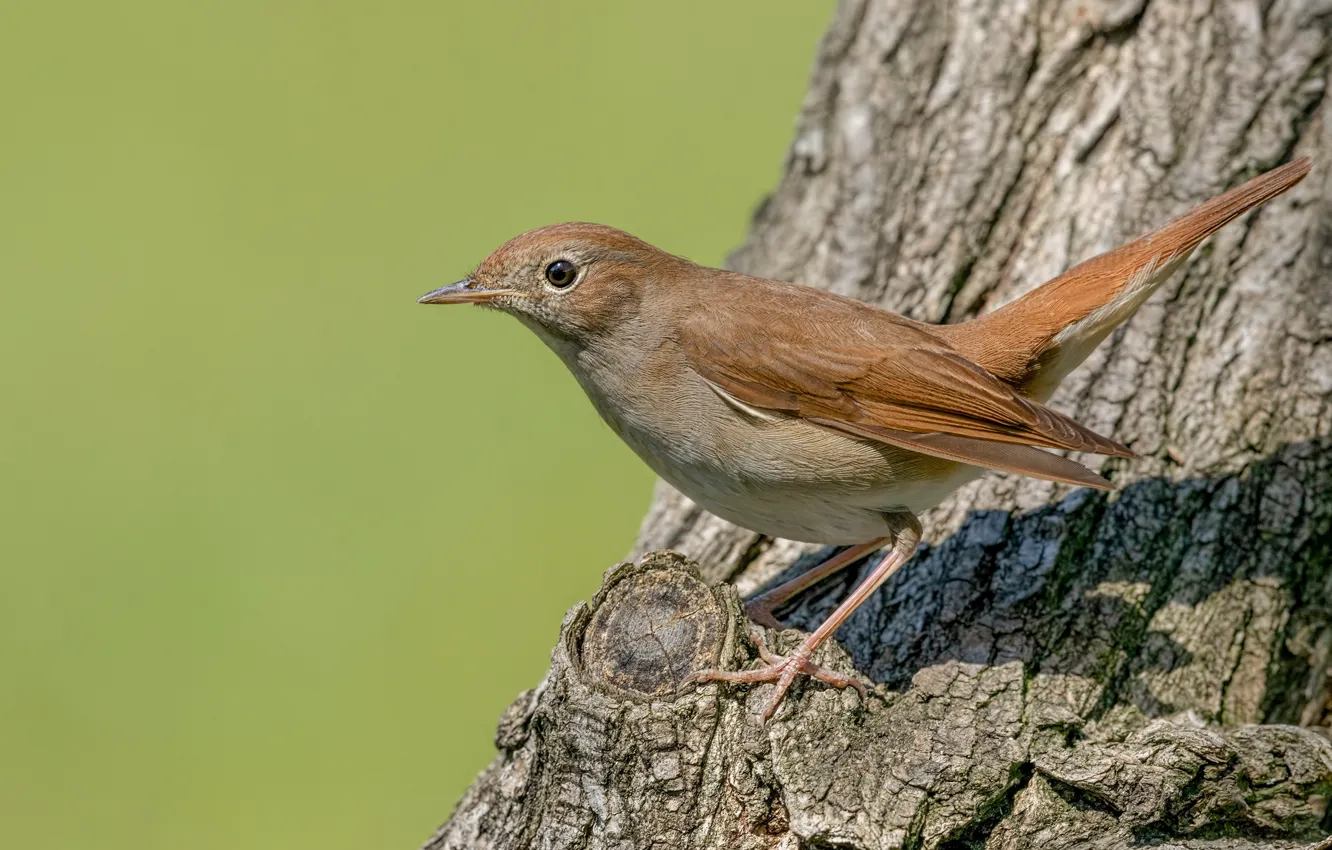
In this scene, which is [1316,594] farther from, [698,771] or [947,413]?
[698,771]

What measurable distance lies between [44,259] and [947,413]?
32.1 feet

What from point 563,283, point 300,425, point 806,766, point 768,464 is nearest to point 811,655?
point 806,766

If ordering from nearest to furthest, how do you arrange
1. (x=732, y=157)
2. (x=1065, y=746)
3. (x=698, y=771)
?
(x=698, y=771) < (x=1065, y=746) < (x=732, y=157)

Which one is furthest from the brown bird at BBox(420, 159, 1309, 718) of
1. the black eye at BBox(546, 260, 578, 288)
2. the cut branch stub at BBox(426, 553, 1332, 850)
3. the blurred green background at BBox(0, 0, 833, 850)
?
the blurred green background at BBox(0, 0, 833, 850)

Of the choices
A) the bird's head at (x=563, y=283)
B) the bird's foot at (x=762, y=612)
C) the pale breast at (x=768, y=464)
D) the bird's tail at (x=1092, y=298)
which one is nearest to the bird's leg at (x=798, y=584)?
the bird's foot at (x=762, y=612)

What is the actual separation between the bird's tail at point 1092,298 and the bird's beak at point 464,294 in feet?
5.84

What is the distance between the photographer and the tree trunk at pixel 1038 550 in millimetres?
3652

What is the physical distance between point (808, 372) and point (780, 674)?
→ 1.31 metres

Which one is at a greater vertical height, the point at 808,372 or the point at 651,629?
the point at 808,372

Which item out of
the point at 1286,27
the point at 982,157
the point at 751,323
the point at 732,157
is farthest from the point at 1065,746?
the point at 732,157

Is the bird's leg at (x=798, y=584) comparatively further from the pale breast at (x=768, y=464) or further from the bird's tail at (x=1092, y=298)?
the bird's tail at (x=1092, y=298)

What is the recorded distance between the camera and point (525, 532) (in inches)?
382

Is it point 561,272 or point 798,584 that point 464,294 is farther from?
point 798,584

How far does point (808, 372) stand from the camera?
4707mm
